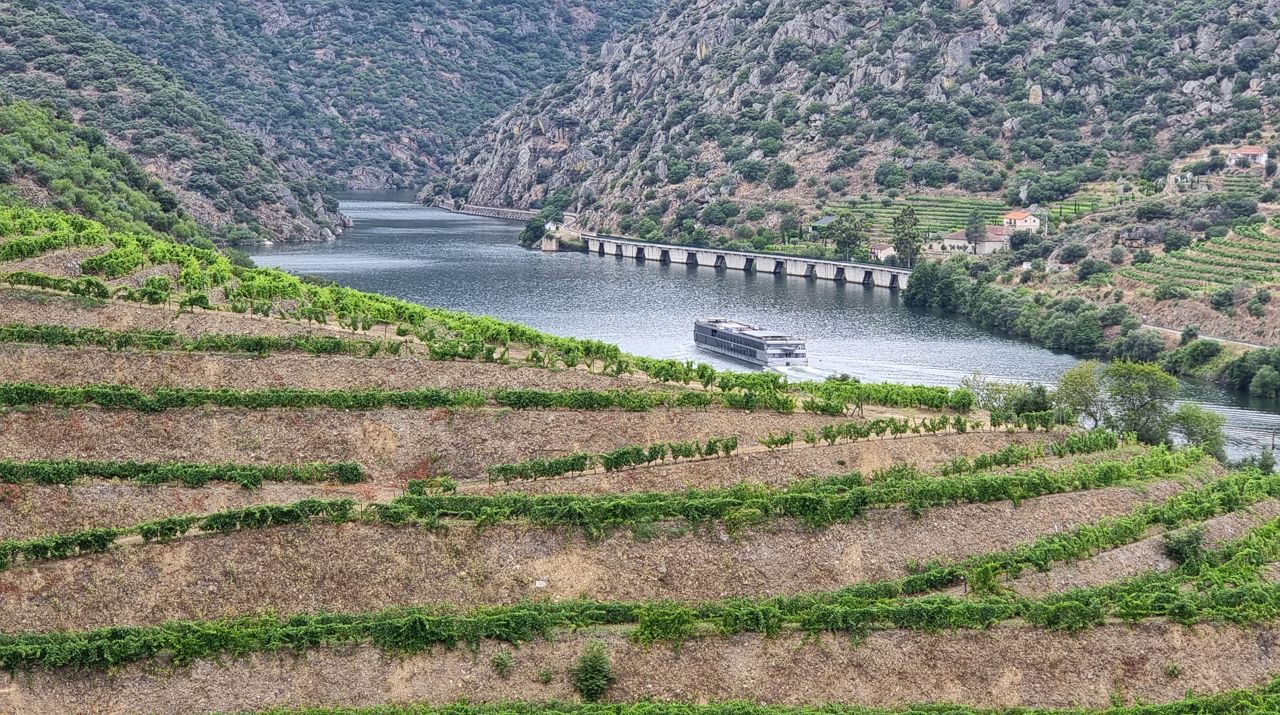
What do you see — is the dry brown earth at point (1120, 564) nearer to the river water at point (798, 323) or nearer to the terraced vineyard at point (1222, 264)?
the river water at point (798, 323)

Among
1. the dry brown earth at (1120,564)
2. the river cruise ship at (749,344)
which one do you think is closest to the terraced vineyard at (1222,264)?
the river cruise ship at (749,344)

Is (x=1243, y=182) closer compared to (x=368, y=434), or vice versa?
(x=368, y=434)

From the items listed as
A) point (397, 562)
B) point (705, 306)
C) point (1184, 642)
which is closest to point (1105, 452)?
point (1184, 642)

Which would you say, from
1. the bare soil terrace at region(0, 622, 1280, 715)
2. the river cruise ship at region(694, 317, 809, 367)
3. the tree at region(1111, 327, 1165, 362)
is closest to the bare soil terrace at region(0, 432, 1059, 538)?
the bare soil terrace at region(0, 622, 1280, 715)

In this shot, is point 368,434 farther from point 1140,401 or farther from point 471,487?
point 1140,401

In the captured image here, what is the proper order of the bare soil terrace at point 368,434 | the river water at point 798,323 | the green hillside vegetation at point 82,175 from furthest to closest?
the green hillside vegetation at point 82,175 < the river water at point 798,323 < the bare soil terrace at point 368,434

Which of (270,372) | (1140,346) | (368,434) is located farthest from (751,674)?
(1140,346)
